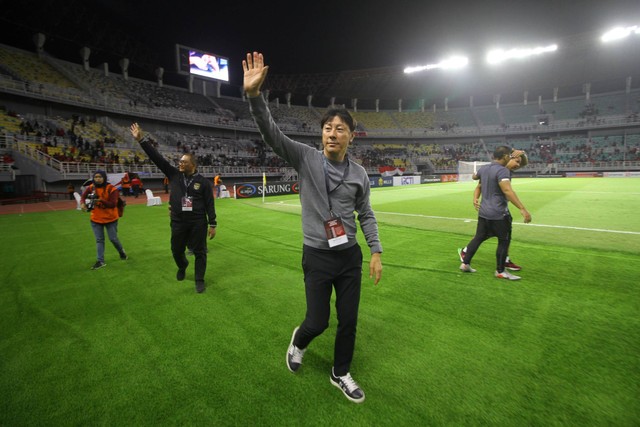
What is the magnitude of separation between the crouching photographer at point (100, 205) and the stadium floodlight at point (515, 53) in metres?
57.2

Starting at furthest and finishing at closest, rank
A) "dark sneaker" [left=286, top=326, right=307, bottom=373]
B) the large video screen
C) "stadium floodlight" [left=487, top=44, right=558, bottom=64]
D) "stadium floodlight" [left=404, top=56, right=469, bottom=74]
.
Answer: "stadium floodlight" [left=404, top=56, right=469, bottom=74] < "stadium floodlight" [left=487, top=44, right=558, bottom=64] < the large video screen < "dark sneaker" [left=286, top=326, right=307, bottom=373]

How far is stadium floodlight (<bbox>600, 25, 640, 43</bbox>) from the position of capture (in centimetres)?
4034

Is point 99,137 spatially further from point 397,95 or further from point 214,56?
point 397,95

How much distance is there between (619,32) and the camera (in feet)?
134

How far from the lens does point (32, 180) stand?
2347 cm

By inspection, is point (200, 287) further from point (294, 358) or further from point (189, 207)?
point (294, 358)

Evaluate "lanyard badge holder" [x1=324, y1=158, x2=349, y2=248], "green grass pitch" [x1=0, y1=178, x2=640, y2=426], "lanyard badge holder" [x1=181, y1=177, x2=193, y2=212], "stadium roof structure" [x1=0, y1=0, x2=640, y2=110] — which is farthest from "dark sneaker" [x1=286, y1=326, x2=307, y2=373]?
"stadium roof structure" [x1=0, y1=0, x2=640, y2=110]

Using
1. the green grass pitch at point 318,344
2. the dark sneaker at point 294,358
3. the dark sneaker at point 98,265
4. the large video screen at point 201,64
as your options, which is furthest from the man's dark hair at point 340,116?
the large video screen at point 201,64

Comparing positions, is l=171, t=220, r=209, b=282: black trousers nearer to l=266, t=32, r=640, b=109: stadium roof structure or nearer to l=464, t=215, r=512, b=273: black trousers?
l=464, t=215, r=512, b=273: black trousers

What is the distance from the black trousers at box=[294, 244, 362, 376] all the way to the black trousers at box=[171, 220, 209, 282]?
302 centimetres

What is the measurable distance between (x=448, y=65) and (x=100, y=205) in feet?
195

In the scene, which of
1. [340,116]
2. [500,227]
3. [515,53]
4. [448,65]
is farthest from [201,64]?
[340,116]

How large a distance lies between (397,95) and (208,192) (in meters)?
66.0

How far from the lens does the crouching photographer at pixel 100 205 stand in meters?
6.02
